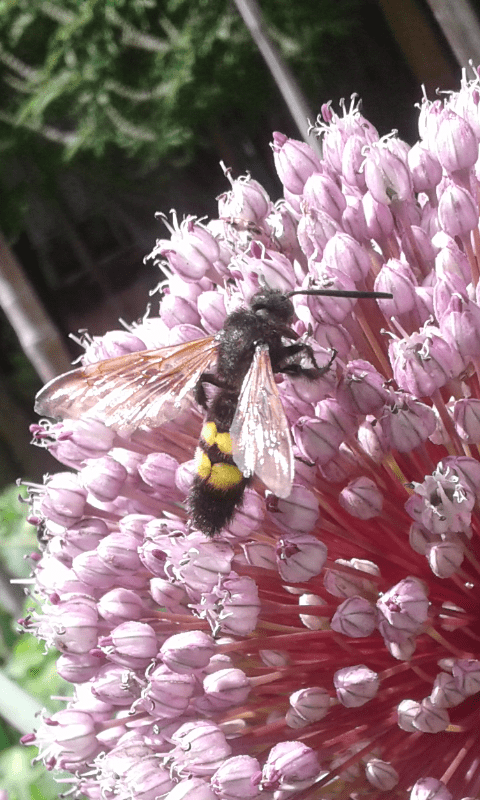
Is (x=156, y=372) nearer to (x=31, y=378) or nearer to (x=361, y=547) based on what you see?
(x=361, y=547)

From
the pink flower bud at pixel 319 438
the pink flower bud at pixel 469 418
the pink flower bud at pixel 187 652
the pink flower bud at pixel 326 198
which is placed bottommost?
the pink flower bud at pixel 187 652

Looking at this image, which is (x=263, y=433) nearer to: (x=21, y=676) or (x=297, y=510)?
(x=297, y=510)

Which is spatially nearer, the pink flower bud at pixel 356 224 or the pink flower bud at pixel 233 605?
the pink flower bud at pixel 233 605

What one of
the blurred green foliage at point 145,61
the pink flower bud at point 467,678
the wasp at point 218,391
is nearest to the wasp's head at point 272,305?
the wasp at point 218,391

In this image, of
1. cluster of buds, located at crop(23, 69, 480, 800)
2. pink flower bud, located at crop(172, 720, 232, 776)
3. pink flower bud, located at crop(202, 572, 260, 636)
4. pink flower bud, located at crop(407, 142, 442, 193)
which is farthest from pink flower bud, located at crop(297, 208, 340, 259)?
pink flower bud, located at crop(172, 720, 232, 776)

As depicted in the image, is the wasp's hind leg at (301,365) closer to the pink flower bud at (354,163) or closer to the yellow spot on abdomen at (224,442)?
the yellow spot on abdomen at (224,442)

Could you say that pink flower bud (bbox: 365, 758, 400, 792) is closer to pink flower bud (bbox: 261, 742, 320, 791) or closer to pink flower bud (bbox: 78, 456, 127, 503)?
pink flower bud (bbox: 261, 742, 320, 791)

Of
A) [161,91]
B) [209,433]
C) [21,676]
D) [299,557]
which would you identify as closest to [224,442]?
[209,433]
